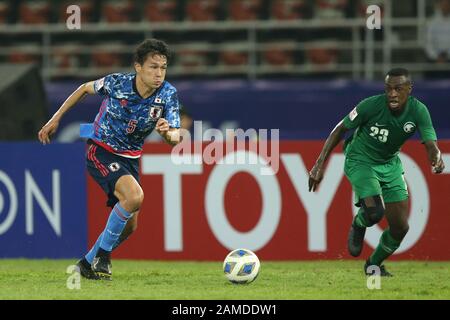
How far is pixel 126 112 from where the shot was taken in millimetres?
10062

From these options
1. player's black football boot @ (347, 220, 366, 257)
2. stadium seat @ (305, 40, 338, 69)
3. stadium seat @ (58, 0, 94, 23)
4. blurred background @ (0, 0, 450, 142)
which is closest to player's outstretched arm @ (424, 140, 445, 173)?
player's black football boot @ (347, 220, 366, 257)

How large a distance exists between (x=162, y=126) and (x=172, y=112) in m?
0.70

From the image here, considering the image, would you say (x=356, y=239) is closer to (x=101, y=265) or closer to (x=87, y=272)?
(x=101, y=265)

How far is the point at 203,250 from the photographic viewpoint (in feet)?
45.2

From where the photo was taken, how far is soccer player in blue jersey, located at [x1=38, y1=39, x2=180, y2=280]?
32.4 ft

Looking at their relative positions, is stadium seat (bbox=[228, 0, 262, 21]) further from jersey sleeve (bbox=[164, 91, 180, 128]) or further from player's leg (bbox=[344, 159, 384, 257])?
jersey sleeve (bbox=[164, 91, 180, 128])

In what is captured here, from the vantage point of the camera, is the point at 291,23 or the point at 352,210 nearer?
the point at 352,210

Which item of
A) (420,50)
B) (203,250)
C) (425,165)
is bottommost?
(203,250)

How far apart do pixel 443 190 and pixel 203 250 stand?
3005mm

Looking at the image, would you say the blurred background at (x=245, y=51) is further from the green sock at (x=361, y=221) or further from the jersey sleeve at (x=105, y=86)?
the green sock at (x=361, y=221)

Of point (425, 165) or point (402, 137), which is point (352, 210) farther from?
point (402, 137)

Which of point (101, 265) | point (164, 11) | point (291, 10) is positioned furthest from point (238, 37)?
point (101, 265)
